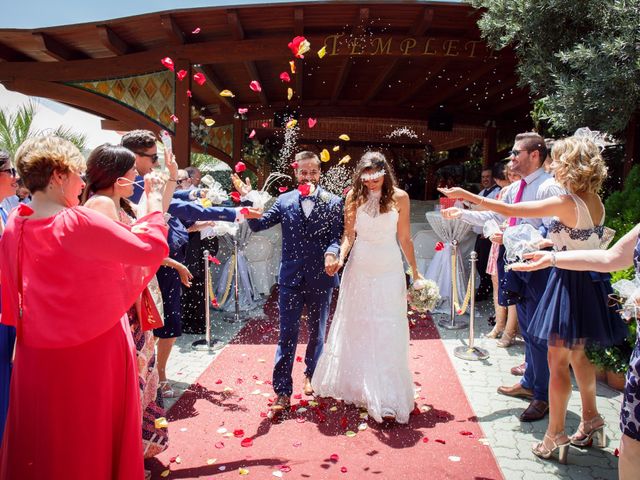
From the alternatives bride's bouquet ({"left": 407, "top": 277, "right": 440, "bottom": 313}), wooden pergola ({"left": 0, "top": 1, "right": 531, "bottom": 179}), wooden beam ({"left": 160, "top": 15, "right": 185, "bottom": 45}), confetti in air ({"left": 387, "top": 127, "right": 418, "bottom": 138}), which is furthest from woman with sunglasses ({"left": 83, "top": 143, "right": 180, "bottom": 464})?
confetti in air ({"left": 387, "top": 127, "right": 418, "bottom": 138})

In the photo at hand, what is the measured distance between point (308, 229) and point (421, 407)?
1.79 meters

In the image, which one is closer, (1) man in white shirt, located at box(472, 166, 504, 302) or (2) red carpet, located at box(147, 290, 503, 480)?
(2) red carpet, located at box(147, 290, 503, 480)

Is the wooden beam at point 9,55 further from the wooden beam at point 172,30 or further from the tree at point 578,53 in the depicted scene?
the tree at point 578,53

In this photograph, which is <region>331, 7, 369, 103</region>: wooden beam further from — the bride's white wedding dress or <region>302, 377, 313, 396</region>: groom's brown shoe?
<region>302, 377, 313, 396</region>: groom's brown shoe

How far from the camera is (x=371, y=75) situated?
10.2 m

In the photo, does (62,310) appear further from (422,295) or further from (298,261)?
(422,295)

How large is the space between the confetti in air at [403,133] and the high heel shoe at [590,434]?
12.0 m

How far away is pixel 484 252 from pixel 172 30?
18.5ft

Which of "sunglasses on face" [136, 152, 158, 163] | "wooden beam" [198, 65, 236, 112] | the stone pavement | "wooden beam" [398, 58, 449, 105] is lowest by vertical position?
the stone pavement

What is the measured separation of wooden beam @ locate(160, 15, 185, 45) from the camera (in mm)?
6938

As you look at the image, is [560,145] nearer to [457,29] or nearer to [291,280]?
[291,280]

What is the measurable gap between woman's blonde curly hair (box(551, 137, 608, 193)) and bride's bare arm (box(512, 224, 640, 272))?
646 mm

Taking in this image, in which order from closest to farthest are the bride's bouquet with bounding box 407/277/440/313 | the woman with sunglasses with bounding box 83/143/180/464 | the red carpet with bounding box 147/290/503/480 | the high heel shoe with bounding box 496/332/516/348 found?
the woman with sunglasses with bounding box 83/143/180/464, the red carpet with bounding box 147/290/503/480, the bride's bouquet with bounding box 407/277/440/313, the high heel shoe with bounding box 496/332/516/348

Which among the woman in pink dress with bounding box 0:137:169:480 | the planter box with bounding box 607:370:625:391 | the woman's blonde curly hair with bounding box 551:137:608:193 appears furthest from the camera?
the planter box with bounding box 607:370:625:391
